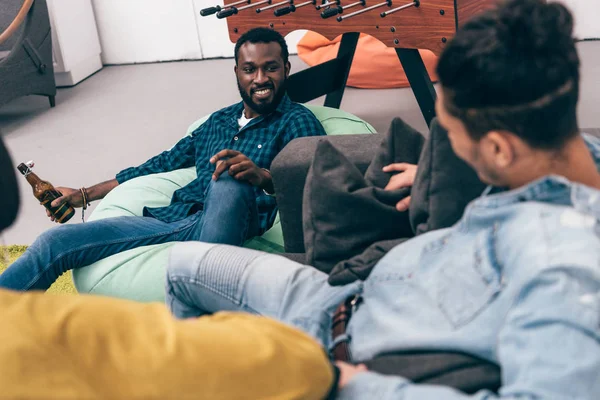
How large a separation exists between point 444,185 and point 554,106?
41cm

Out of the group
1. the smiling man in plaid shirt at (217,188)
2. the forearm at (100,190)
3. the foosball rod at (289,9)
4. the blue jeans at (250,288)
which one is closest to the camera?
the blue jeans at (250,288)

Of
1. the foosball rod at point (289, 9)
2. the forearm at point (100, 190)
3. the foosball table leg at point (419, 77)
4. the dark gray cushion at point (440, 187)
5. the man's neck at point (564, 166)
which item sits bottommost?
the forearm at point (100, 190)

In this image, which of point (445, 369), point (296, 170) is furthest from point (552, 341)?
point (296, 170)

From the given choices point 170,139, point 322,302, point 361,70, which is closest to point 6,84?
point 170,139

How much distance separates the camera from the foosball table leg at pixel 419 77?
114 inches

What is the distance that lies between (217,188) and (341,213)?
529 millimetres

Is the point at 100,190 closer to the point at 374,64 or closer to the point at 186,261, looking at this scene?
the point at 186,261

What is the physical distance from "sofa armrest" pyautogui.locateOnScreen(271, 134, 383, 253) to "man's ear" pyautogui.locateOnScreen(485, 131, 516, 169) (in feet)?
2.47

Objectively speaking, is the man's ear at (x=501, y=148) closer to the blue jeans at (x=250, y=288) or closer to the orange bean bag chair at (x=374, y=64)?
the blue jeans at (x=250, y=288)

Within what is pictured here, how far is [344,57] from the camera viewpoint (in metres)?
3.47

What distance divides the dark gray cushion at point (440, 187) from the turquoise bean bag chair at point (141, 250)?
75 centimetres

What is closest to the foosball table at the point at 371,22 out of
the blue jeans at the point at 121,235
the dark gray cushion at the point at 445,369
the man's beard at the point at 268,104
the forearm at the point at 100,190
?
the man's beard at the point at 268,104

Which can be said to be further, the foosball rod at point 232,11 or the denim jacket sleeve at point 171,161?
the foosball rod at point 232,11

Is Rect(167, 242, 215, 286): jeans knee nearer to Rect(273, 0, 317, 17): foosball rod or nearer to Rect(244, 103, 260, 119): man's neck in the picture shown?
Rect(244, 103, 260, 119): man's neck
